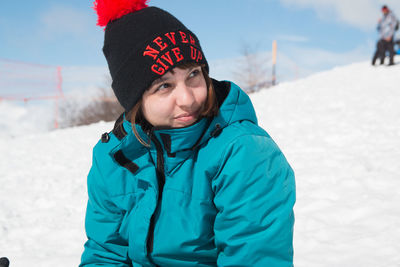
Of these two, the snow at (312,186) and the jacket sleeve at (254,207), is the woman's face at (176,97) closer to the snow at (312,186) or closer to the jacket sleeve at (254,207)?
the jacket sleeve at (254,207)

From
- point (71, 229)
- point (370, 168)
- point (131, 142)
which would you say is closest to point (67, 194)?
point (71, 229)

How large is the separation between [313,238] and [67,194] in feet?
7.95

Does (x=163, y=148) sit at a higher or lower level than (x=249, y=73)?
higher

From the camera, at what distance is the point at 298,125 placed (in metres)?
5.17

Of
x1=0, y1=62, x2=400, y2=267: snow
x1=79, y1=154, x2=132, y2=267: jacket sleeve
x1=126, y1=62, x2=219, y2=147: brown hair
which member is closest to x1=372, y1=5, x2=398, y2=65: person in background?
x1=0, y1=62, x2=400, y2=267: snow

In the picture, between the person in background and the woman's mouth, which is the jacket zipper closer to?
the woman's mouth

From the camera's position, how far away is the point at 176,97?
119cm

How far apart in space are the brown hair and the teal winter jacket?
3 cm

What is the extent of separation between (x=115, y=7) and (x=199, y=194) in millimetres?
810

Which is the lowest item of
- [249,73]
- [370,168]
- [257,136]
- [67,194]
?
[249,73]

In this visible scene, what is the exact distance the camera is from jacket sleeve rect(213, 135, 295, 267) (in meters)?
1.09

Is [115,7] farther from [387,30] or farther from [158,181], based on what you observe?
[387,30]

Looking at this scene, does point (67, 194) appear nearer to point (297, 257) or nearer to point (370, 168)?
point (297, 257)

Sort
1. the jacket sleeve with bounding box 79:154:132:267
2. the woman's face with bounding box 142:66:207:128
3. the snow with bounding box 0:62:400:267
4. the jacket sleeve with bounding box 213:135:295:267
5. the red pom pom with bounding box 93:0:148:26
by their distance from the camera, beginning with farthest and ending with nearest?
the snow with bounding box 0:62:400:267 < the jacket sleeve with bounding box 79:154:132:267 < the red pom pom with bounding box 93:0:148:26 < the woman's face with bounding box 142:66:207:128 < the jacket sleeve with bounding box 213:135:295:267
